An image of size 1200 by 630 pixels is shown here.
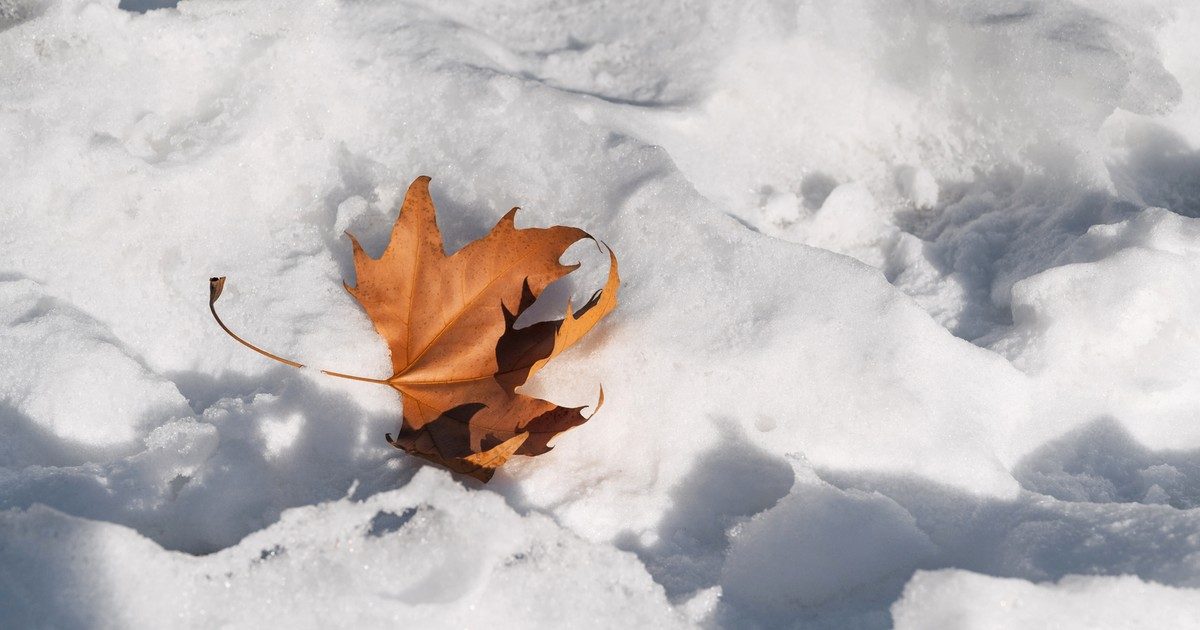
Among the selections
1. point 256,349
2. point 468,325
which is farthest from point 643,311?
point 256,349

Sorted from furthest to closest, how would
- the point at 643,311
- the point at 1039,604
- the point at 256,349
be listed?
the point at 643,311
the point at 256,349
the point at 1039,604

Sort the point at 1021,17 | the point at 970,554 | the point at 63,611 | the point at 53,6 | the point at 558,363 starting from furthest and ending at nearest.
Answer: the point at 1021,17 < the point at 53,6 < the point at 558,363 < the point at 970,554 < the point at 63,611

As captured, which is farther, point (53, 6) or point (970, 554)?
point (53, 6)

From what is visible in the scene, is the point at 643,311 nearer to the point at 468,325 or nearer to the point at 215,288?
the point at 468,325

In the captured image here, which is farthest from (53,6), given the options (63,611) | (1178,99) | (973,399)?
(1178,99)

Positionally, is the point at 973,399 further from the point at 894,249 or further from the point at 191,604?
the point at 191,604

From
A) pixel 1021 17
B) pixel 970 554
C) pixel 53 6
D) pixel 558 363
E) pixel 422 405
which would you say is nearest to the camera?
pixel 970 554

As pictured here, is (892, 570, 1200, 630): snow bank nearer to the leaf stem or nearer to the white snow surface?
the white snow surface

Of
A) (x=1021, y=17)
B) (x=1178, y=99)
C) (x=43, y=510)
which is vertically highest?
(x=1021, y=17)
